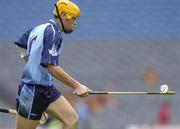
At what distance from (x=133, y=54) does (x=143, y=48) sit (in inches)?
8.9

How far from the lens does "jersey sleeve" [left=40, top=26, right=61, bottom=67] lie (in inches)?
284

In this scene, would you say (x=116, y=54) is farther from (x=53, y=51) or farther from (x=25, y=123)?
(x=53, y=51)

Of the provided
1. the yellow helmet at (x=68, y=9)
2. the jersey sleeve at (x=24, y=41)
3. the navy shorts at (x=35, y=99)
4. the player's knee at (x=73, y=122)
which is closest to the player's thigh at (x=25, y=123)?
the navy shorts at (x=35, y=99)

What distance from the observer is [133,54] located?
15297 millimetres

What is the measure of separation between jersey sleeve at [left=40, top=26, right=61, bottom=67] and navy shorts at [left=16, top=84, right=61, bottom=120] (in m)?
0.34

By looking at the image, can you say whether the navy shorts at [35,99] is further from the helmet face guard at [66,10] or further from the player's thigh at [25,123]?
the helmet face guard at [66,10]

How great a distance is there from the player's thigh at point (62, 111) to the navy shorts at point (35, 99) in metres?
0.04

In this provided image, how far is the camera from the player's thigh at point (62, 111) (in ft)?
24.2

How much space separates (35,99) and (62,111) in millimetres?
279

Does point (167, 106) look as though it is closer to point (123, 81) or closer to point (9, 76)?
point (123, 81)

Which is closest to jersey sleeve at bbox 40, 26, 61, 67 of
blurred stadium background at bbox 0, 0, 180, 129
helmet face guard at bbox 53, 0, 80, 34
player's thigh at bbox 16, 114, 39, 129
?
helmet face guard at bbox 53, 0, 80, 34

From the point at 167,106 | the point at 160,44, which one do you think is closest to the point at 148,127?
the point at 167,106

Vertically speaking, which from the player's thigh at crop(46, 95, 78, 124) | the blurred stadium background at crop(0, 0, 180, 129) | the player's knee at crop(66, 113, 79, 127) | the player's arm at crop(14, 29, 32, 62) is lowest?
the blurred stadium background at crop(0, 0, 180, 129)

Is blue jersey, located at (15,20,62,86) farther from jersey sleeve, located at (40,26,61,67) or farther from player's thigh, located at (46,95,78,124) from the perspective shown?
player's thigh, located at (46,95,78,124)
